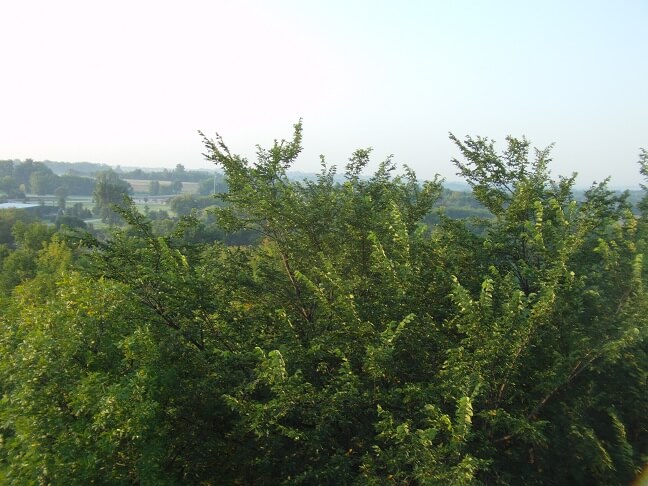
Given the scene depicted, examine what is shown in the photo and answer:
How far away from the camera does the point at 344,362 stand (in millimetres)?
A: 7566

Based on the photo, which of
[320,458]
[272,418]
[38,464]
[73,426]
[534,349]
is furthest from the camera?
[534,349]

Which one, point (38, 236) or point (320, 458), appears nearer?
point (320, 458)

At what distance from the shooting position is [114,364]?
7160mm

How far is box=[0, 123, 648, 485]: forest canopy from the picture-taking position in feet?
19.5

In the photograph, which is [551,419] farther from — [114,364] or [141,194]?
[141,194]

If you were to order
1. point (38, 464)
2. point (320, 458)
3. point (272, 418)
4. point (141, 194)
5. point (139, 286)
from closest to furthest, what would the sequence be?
point (38, 464), point (272, 418), point (320, 458), point (139, 286), point (141, 194)

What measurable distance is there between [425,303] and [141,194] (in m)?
184

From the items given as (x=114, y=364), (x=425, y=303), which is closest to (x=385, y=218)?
(x=425, y=303)

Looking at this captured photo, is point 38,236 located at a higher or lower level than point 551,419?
lower

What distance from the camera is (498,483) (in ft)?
21.5

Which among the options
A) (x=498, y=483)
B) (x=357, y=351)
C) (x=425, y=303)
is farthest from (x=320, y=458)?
(x=425, y=303)

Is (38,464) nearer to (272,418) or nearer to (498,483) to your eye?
(272,418)

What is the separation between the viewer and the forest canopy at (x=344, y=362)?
19.5 feet

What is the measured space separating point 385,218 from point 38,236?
4143 cm
